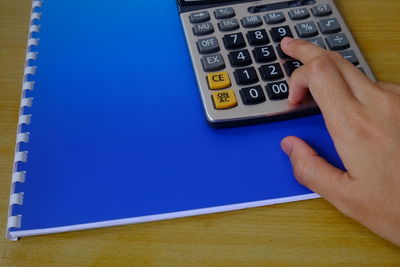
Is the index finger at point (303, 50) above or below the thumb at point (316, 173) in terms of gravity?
above

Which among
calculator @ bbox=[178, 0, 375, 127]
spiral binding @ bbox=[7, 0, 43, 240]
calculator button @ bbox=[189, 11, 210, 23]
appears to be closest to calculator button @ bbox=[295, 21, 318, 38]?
calculator @ bbox=[178, 0, 375, 127]

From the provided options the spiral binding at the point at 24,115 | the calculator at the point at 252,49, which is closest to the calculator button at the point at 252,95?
the calculator at the point at 252,49

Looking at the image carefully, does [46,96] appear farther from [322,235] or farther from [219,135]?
[322,235]

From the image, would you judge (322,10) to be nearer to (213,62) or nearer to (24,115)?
(213,62)

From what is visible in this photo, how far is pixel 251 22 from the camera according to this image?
1.51 ft

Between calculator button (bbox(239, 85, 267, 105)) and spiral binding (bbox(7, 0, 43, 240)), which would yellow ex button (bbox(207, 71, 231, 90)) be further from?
spiral binding (bbox(7, 0, 43, 240))

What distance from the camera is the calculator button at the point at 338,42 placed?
44 cm

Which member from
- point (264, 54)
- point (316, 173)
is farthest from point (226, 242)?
point (264, 54)

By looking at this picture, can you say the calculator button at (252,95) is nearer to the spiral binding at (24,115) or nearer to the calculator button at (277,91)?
the calculator button at (277,91)

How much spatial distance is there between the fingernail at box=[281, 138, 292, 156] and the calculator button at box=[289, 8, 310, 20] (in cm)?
16

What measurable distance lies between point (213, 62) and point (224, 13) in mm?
76

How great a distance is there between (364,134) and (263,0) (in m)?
0.22

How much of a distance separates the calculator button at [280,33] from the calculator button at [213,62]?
68 mm

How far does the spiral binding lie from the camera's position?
36cm
